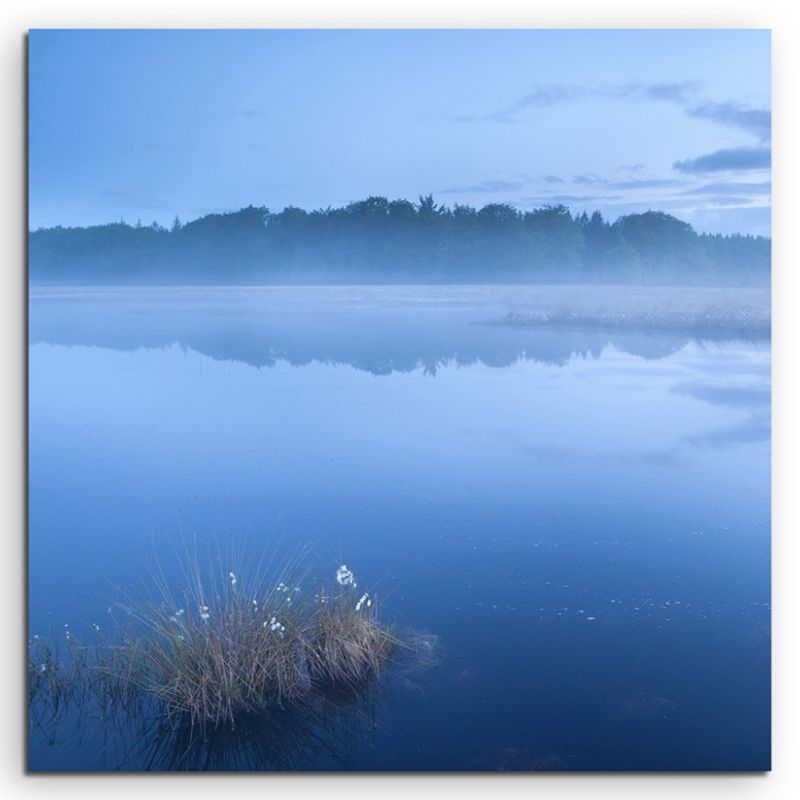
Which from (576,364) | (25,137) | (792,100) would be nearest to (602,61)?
(792,100)

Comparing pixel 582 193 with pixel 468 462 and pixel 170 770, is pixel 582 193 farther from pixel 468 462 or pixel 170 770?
pixel 170 770

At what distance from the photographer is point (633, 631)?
3.71 m

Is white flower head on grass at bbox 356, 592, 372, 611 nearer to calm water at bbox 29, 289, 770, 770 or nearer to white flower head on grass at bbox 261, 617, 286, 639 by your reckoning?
calm water at bbox 29, 289, 770, 770

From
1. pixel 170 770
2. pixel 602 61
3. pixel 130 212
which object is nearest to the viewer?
pixel 170 770

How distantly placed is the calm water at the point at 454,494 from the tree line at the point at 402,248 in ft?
0.39

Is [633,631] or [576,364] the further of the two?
[576,364]

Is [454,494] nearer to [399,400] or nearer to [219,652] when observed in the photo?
[399,400]

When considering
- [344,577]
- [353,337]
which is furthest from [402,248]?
[344,577]

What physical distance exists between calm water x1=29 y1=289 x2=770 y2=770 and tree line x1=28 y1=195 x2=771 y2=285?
117mm

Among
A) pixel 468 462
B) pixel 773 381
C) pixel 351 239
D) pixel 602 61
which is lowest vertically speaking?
pixel 468 462

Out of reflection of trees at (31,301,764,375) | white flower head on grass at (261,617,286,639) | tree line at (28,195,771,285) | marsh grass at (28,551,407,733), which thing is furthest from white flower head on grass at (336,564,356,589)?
tree line at (28,195,771,285)

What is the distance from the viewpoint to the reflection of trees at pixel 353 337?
4000 mm

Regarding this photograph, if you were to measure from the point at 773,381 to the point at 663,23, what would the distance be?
1.49 metres

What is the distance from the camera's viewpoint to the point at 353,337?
13.6ft
